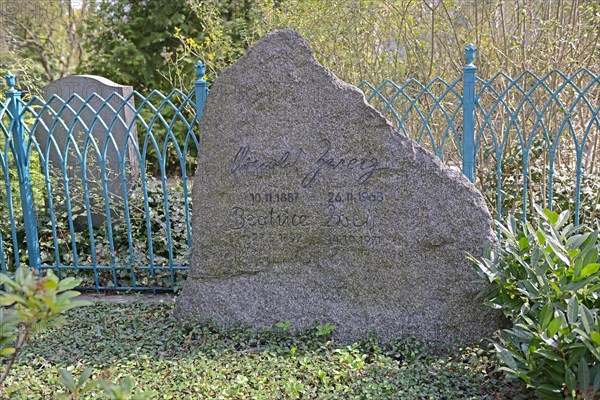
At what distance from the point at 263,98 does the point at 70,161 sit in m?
2.66

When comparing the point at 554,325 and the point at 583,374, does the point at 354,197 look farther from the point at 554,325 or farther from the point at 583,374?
the point at 583,374

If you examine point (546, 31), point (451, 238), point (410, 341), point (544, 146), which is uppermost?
point (546, 31)

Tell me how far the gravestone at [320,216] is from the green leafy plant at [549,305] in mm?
275

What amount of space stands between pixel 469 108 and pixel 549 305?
184 centimetres

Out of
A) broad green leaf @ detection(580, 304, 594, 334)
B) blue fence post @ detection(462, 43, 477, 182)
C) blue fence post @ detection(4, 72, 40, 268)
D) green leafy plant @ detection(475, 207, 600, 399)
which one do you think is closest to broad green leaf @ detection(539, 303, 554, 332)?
green leafy plant @ detection(475, 207, 600, 399)

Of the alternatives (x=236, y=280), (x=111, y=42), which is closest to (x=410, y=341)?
(x=236, y=280)

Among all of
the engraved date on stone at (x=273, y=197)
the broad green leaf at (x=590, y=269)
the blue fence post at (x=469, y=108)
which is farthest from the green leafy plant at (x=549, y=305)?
the engraved date on stone at (x=273, y=197)

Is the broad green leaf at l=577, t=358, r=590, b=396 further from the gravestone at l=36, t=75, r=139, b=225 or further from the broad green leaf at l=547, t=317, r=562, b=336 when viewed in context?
the gravestone at l=36, t=75, r=139, b=225

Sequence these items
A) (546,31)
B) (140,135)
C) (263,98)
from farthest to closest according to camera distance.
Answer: (140,135)
(546,31)
(263,98)

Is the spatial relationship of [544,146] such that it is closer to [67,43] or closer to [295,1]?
[295,1]

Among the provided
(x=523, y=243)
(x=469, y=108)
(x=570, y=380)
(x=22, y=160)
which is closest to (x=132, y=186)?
(x=22, y=160)

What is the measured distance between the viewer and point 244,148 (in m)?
3.77

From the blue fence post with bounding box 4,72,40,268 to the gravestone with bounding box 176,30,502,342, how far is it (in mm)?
1642

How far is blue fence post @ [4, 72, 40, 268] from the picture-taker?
4.64m
